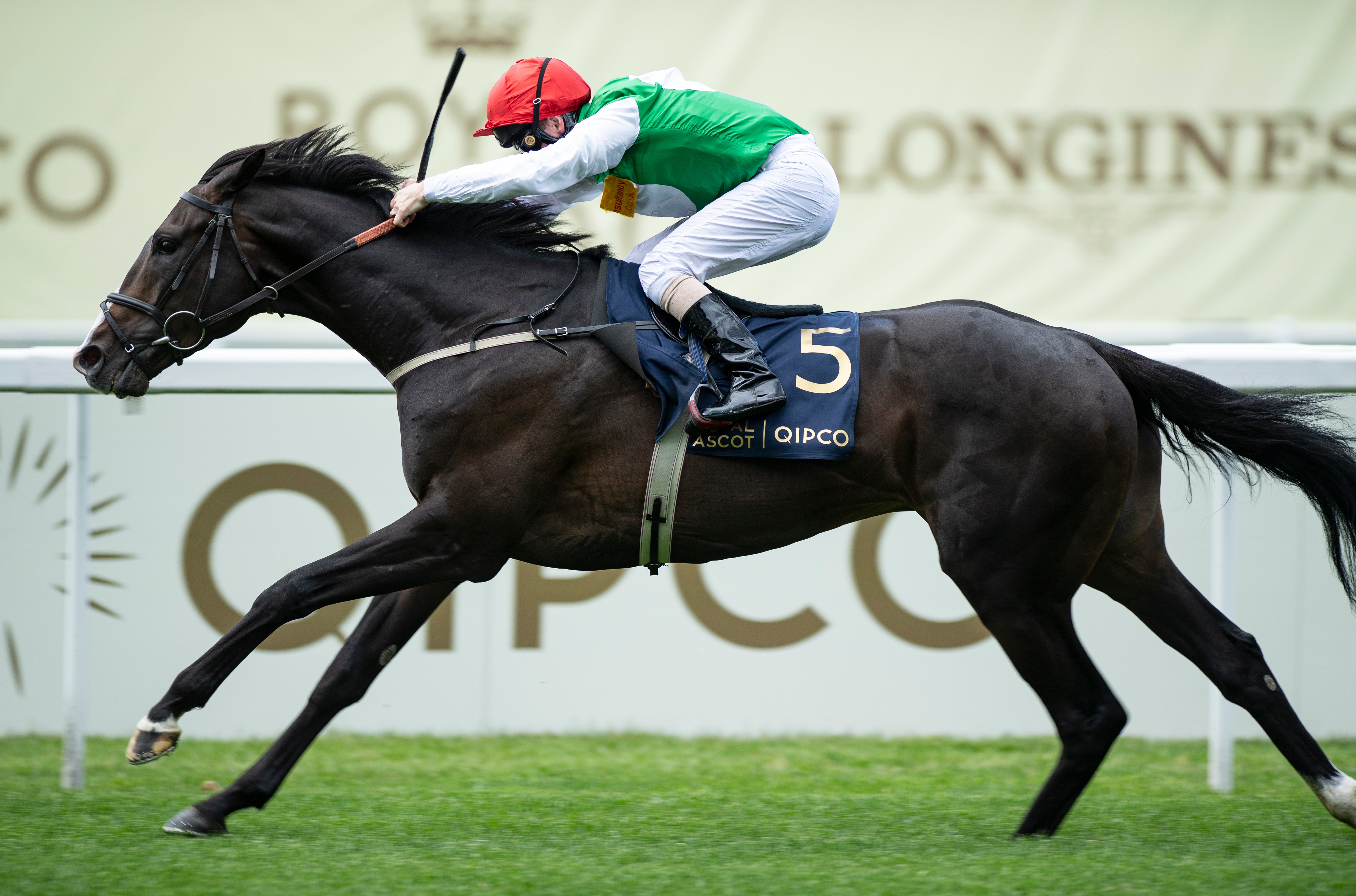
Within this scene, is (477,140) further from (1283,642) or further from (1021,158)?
(1283,642)

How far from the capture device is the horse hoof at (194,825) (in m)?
3.16

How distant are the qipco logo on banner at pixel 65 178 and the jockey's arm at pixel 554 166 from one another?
3058 mm

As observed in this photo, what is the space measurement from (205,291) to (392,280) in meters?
0.46

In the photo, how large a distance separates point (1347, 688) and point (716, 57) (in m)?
3.59

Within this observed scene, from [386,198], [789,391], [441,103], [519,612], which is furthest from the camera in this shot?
[519,612]

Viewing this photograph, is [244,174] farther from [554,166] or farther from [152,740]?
[152,740]

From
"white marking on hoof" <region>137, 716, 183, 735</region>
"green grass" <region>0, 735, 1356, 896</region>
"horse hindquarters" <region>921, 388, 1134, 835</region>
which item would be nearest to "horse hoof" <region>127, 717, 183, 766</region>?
"white marking on hoof" <region>137, 716, 183, 735</region>

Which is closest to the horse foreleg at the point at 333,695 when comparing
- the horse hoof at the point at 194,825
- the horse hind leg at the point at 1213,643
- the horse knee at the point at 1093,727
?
the horse hoof at the point at 194,825

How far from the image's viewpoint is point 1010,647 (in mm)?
3174

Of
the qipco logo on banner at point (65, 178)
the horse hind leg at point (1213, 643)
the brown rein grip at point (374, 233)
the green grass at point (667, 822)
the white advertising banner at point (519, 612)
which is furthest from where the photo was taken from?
the qipco logo on banner at point (65, 178)

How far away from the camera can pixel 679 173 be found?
332 cm

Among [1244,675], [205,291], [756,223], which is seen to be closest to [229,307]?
[205,291]

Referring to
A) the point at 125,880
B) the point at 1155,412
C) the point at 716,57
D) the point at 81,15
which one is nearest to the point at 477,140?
the point at 716,57

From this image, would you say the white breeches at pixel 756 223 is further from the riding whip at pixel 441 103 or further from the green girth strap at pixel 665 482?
the riding whip at pixel 441 103
